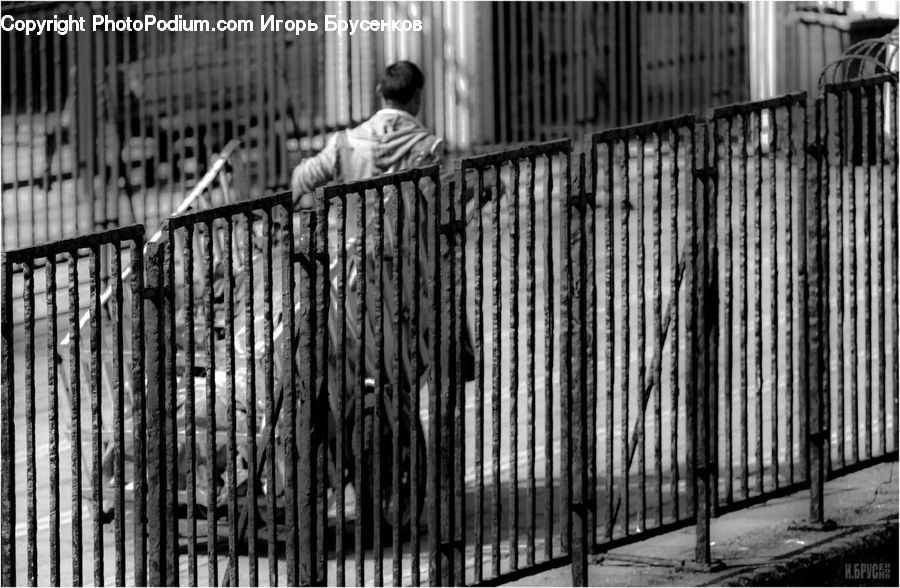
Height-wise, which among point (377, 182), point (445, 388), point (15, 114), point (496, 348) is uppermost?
point (15, 114)

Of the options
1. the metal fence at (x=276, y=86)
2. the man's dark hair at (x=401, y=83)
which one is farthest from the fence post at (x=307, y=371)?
the metal fence at (x=276, y=86)

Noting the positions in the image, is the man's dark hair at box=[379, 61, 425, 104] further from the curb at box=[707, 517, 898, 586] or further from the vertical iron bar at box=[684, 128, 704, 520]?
the curb at box=[707, 517, 898, 586]

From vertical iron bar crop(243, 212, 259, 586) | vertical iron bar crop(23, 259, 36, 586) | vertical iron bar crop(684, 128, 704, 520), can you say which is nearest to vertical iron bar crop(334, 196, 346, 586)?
vertical iron bar crop(243, 212, 259, 586)

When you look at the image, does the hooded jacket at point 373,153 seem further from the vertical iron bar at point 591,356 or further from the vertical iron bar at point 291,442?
the vertical iron bar at point 291,442

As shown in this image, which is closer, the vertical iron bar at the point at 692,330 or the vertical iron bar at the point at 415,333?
the vertical iron bar at the point at 415,333

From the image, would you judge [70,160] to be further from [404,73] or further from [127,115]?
[404,73]

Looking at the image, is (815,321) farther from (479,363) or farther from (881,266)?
(479,363)

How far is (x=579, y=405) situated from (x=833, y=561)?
4.06ft

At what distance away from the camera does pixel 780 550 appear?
7.46 meters

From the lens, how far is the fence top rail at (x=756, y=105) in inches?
283

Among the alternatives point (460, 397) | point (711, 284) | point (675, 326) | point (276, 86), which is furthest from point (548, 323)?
point (276, 86)

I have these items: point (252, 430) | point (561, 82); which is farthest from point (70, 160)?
point (252, 430)

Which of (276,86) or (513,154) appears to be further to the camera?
(276,86)

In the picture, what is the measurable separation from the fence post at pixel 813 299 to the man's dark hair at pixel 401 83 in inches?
69.6
